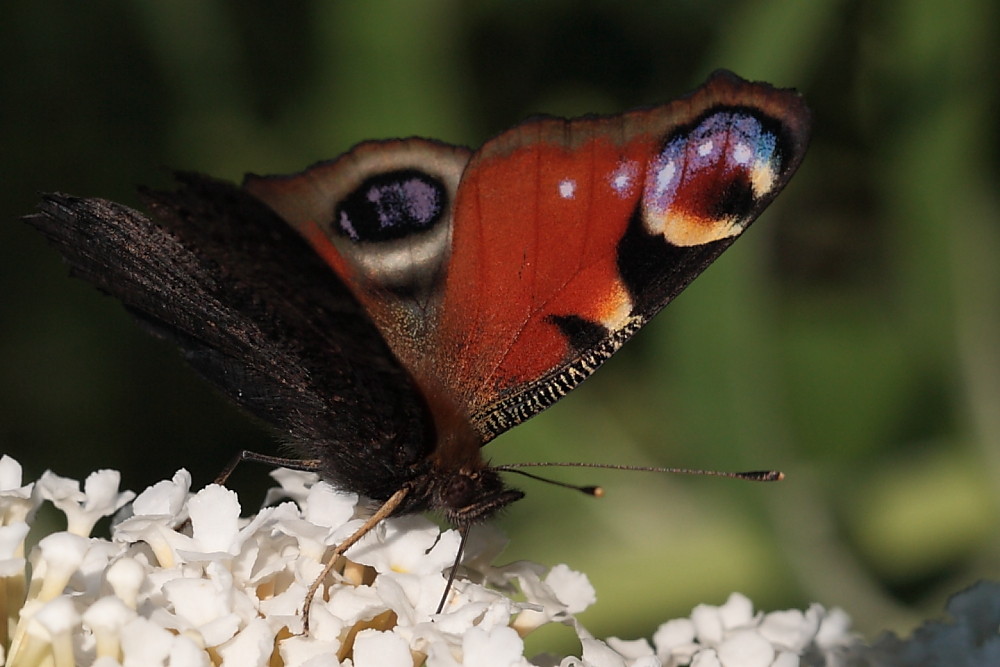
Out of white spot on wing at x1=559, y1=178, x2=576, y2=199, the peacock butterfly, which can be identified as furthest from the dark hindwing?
white spot on wing at x1=559, y1=178, x2=576, y2=199

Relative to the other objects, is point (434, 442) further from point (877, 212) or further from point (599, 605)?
point (877, 212)

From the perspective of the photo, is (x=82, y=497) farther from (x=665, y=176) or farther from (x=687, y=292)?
(x=687, y=292)

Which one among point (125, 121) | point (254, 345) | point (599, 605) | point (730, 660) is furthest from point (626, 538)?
point (125, 121)

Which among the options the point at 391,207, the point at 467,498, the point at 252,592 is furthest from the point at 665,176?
the point at 252,592

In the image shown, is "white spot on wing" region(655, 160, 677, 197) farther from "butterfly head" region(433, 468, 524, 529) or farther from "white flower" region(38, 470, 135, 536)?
"white flower" region(38, 470, 135, 536)

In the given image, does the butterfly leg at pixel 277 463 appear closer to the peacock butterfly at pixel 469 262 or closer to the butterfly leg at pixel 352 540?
the peacock butterfly at pixel 469 262

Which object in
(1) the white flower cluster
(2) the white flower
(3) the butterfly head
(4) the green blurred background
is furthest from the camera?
(4) the green blurred background
